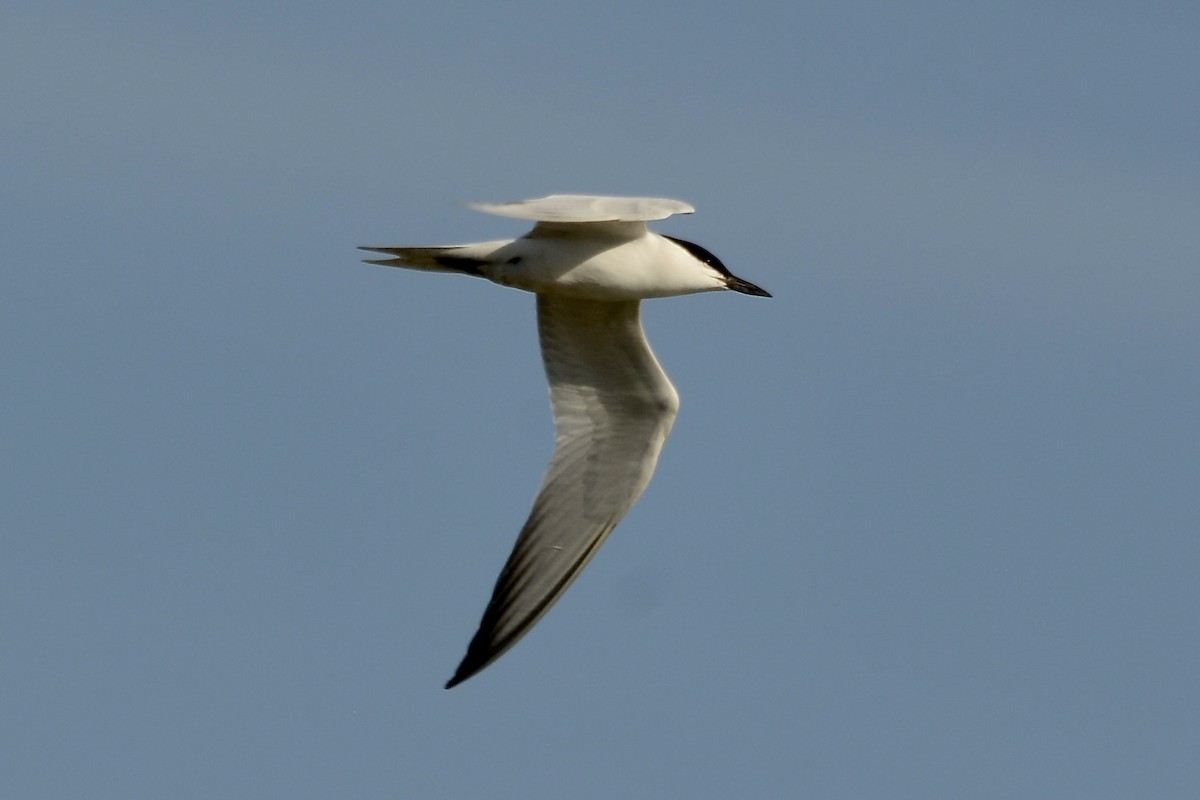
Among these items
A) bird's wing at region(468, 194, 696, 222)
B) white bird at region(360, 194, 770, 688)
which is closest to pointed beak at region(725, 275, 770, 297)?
white bird at region(360, 194, 770, 688)

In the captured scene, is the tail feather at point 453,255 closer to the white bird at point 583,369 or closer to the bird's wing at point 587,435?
the white bird at point 583,369

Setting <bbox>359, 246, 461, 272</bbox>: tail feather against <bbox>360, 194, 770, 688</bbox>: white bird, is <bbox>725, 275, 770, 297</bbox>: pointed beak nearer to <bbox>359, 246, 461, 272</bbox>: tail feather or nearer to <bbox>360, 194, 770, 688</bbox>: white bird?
<bbox>360, 194, 770, 688</bbox>: white bird

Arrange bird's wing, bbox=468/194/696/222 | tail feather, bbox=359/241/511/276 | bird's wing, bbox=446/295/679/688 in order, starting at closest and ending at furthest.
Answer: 1. bird's wing, bbox=468/194/696/222
2. tail feather, bbox=359/241/511/276
3. bird's wing, bbox=446/295/679/688

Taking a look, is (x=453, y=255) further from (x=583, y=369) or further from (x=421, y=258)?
(x=583, y=369)

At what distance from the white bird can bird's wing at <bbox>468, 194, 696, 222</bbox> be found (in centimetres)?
2

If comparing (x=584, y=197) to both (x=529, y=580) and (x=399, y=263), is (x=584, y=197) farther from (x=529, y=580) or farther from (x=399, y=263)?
(x=529, y=580)

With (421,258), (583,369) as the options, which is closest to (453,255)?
(421,258)

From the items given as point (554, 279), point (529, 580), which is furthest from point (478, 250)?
point (529, 580)

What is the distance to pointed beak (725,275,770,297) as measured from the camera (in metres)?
12.1

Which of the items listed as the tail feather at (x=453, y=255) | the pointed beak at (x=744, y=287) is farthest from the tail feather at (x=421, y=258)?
the pointed beak at (x=744, y=287)

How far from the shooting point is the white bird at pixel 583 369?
37.6 feet

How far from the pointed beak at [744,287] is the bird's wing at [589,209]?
157 centimetres

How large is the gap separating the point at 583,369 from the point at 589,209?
254 cm

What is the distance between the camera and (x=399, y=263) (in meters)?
11.6
